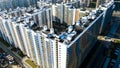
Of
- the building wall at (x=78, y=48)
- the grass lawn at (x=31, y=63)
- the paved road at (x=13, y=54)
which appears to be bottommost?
the grass lawn at (x=31, y=63)

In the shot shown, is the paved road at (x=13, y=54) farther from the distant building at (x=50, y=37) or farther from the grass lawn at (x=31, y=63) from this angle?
the distant building at (x=50, y=37)

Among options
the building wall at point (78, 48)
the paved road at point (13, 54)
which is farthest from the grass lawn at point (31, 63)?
the building wall at point (78, 48)

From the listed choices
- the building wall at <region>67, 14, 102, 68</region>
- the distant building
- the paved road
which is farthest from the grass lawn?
the building wall at <region>67, 14, 102, 68</region>

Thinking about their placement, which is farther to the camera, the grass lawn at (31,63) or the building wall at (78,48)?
the grass lawn at (31,63)

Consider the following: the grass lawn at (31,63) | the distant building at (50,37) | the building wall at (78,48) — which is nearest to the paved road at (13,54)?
the grass lawn at (31,63)

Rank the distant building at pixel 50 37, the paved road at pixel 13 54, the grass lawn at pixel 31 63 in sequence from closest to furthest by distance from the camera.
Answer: the distant building at pixel 50 37
the grass lawn at pixel 31 63
the paved road at pixel 13 54

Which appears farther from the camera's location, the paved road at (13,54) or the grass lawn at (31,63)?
the paved road at (13,54)

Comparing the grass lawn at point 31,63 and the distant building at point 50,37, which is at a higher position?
the distant building at point 50,37

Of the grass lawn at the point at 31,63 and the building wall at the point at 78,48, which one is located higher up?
the building wall at the point at 78,48

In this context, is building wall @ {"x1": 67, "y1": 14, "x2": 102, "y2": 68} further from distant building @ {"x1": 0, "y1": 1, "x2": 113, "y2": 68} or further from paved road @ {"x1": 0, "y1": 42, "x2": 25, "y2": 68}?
paved road @ {"x1": 0, "y1": 42, "x2": 25, "y2": 68}

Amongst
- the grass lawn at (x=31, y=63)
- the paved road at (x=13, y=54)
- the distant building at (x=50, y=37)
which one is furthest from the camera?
the paved road at (x=13, y=54)

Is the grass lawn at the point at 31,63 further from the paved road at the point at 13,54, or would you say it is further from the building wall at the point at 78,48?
the building wall at the point at 78,48

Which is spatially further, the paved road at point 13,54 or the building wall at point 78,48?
the paved road at point 13,54

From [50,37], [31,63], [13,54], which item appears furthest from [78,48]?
[13,54]
